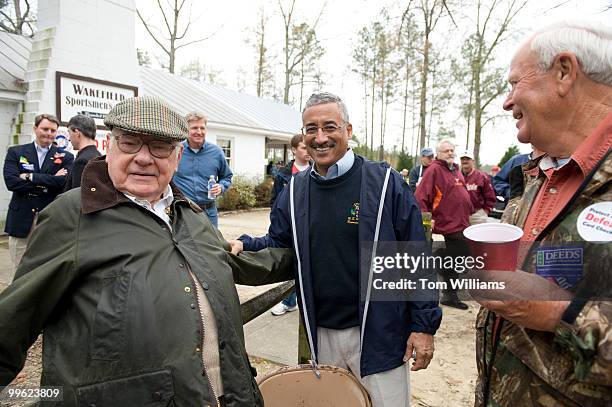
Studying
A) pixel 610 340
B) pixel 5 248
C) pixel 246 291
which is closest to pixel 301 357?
pixel 610 340

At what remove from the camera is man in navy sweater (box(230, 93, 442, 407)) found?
7.11 feet

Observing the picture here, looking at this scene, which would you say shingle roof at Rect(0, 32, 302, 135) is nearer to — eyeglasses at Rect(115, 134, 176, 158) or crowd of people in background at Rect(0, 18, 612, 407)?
eyeglasses at Rect(115, 134, 176, 158)

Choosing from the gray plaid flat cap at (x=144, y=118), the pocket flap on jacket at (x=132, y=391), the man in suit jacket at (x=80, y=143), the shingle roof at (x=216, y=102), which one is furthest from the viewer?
the shingle roof at (x=216, y=102)

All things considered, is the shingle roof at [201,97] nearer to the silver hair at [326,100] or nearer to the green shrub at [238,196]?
the green shrub at [238,196]

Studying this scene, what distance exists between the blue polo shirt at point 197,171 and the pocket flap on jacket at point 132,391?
439 centimetres

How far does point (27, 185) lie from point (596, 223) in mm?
5795

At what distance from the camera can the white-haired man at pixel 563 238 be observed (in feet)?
3.71

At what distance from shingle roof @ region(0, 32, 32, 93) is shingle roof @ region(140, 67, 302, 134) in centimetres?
348

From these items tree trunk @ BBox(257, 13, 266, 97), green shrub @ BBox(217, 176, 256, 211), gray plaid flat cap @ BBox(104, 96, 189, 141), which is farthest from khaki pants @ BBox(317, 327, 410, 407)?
tree trunk @ BBox(257, 13, 266, 97)

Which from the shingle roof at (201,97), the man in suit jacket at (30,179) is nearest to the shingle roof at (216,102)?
the shingle roof at (201,97)

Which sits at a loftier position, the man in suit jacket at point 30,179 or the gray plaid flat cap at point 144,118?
the gray plaid flat cap at point 144,118

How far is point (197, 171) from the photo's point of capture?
19.0 feet

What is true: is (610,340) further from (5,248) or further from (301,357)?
(5,248)

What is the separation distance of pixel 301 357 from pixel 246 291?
3.42 m
